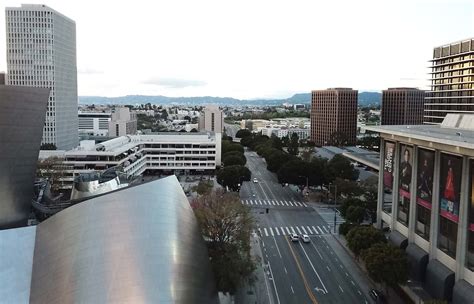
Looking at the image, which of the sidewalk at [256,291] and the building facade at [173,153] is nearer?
the sidewalk at [256,291]

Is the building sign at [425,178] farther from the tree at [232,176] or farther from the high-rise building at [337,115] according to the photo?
the high-rise building at [337,115]

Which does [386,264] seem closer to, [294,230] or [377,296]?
[377,296]

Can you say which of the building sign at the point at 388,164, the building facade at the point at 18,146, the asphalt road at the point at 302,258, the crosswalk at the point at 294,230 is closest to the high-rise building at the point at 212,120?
the asphalt road at the point at 302,258

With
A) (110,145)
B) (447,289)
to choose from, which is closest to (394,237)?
(447,289)

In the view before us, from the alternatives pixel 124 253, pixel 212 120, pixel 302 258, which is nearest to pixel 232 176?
pixel 302 258

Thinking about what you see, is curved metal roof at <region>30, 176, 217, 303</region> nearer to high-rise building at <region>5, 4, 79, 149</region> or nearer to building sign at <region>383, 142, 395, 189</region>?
building sign at <region>383, 142, 395, 189</region>
